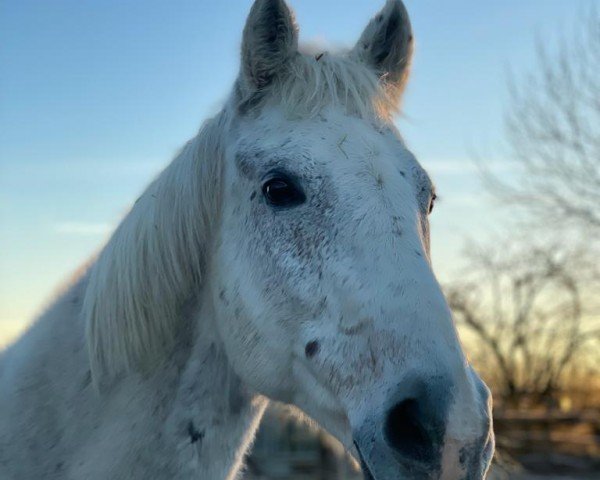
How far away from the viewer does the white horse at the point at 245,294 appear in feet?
7.05

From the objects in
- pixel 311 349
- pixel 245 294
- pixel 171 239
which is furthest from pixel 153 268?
pixel 311 349

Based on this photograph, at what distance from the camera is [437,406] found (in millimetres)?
1854

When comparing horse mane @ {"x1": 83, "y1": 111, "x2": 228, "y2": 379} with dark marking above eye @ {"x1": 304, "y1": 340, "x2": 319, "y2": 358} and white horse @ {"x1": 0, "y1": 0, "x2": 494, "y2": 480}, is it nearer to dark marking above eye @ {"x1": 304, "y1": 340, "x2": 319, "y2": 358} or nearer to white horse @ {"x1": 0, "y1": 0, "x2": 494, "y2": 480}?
white horse @ {"x1": 0, "y1": 0, "x2": 494, "y2": 480}

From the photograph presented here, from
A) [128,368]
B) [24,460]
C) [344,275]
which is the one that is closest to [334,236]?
[344,275]

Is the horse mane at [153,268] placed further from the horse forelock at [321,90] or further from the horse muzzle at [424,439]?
the horse muzzle at [424,439]

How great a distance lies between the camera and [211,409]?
2.52 metres

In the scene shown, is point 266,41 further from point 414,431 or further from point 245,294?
point 414,431

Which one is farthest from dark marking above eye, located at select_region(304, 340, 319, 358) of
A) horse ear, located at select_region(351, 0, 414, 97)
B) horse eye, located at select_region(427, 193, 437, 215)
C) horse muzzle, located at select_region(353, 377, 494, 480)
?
horse ear, located at select_region(351, 0, 414, 97)

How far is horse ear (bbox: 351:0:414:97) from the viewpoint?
9.51 feet

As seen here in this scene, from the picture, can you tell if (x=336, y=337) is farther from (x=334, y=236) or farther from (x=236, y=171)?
(x=236, y=171)

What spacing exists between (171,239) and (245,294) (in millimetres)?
347

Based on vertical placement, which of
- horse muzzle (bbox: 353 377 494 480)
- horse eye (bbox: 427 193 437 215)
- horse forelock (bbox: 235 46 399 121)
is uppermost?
horse forelock (bbox: 235 46 399 121)

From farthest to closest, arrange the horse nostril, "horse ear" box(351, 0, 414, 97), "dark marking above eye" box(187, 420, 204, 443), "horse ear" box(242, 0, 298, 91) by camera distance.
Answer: "horse ear" box(351, 0, 414, 97) → "horse ear" box(242, 0, 298, 91) → "dark marking above eye" box(187, 420, 204, 443) → the horse nostril

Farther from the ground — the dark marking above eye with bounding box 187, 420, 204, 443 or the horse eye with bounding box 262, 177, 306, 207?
the horse eye with bounding box 262, 177, 306, 207
